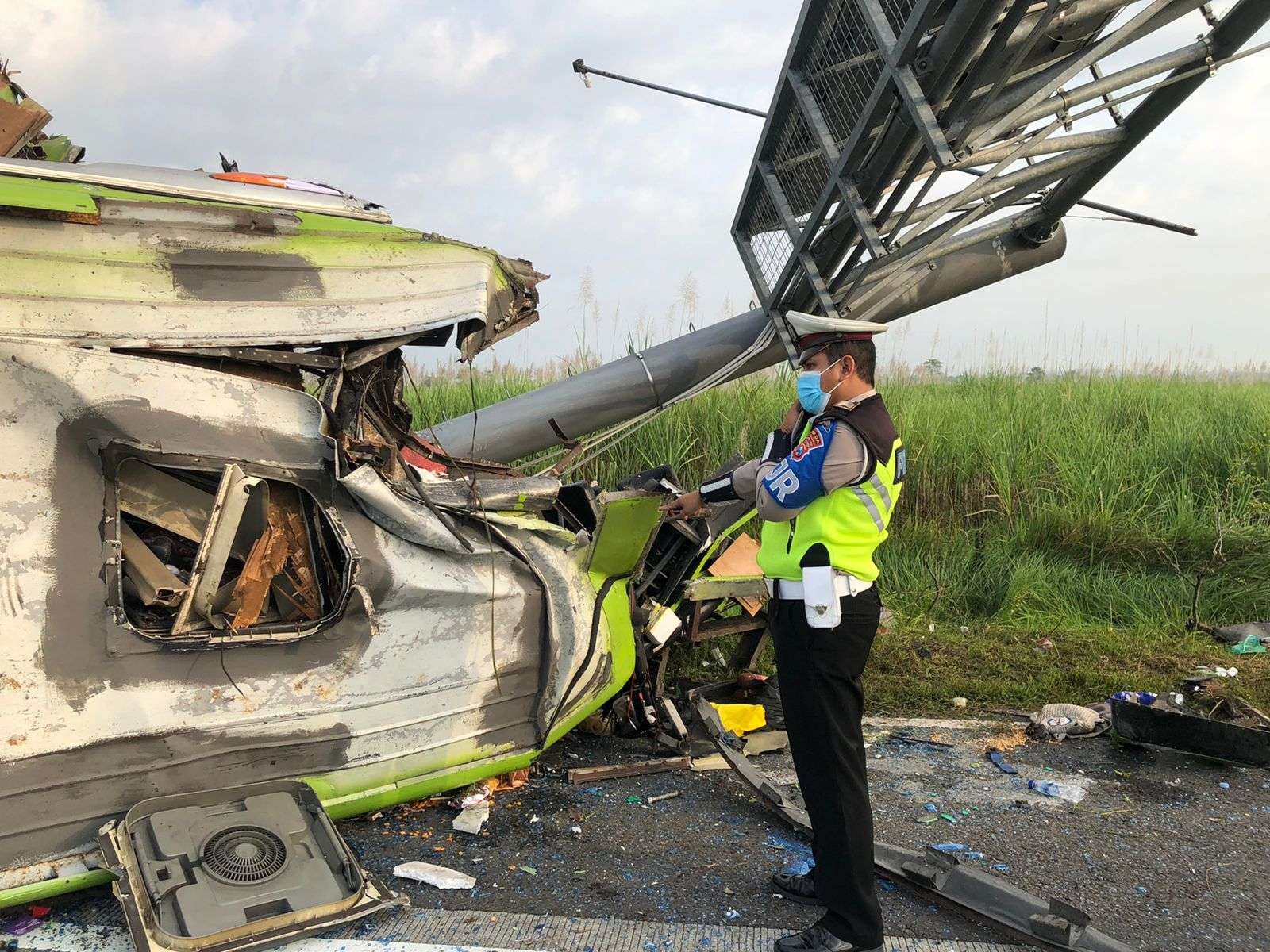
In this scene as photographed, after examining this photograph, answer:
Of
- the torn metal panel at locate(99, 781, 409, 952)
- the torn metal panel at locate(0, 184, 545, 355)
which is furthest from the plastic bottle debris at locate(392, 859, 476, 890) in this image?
the torn metal panel at locate(0, 184, 545, 355)

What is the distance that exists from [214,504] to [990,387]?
842cm

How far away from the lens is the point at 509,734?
382cm

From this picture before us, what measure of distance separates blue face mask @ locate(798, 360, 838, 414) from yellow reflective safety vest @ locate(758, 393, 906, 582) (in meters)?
0.06

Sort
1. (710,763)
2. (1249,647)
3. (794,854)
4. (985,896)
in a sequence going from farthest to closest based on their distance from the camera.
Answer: (1249,647) → (710,763) → (794,854) → (985,896)

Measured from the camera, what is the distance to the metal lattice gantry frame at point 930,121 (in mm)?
4148

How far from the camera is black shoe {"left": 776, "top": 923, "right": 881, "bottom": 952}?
282cm

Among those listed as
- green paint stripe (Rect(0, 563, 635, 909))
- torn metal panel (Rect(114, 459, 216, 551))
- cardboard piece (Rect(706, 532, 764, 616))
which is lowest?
green paint stripe (Rect(0, 563, 635, 909))

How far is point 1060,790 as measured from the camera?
421 centimetres

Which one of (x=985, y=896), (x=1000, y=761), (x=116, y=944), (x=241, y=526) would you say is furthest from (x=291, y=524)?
(x=1000, y=761)

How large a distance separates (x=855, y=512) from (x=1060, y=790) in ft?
7.06

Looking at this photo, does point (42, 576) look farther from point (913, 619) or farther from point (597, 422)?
point (913, 619)

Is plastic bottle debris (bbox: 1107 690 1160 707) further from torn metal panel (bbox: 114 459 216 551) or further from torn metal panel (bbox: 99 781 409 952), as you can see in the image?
torn metal panel (bbox: 114 459 216 551)

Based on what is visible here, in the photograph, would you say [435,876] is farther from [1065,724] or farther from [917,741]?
[1065,724]

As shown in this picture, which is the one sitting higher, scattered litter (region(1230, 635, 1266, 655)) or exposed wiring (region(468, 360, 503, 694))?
exposed wiring (region(468, 360, 503, 694))
